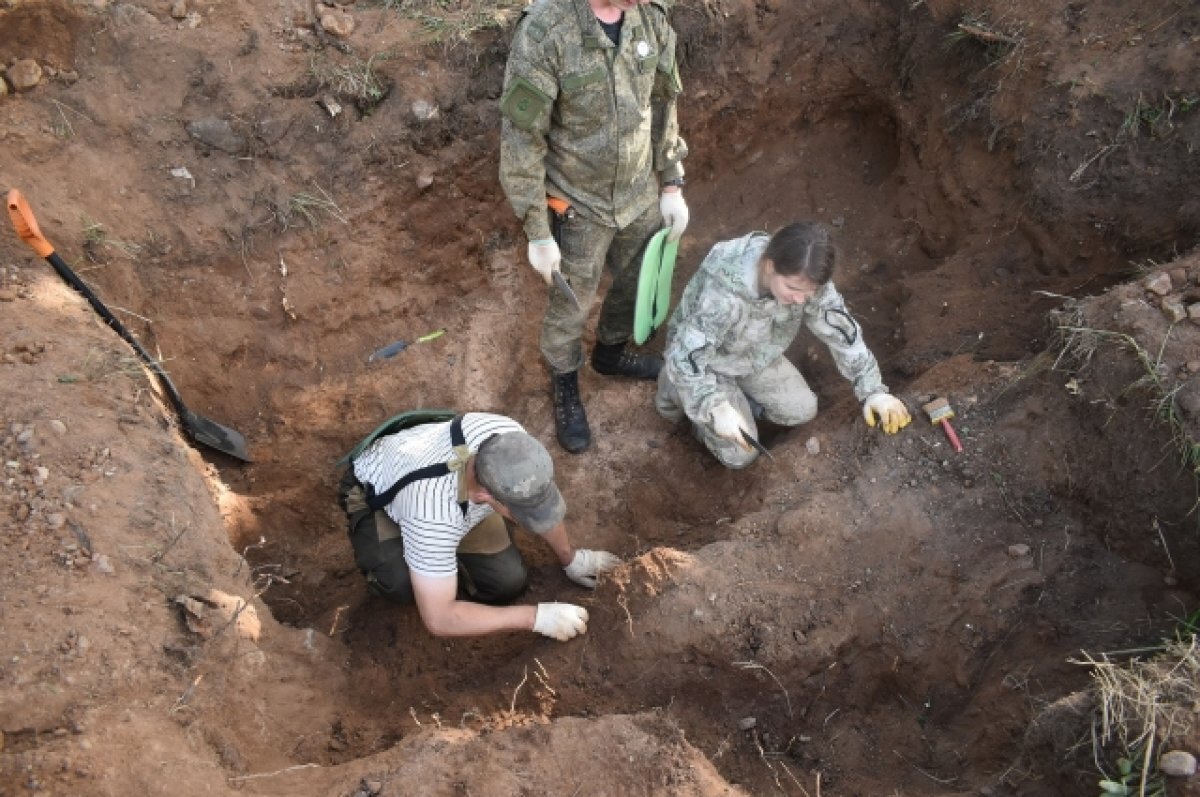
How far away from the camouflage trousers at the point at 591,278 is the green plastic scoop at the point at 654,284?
84mm

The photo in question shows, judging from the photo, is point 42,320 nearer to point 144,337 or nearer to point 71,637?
point 144,337

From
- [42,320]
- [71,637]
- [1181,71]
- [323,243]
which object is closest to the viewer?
[71,637]

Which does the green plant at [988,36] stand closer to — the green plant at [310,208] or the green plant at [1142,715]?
the green plant at [1142,715]

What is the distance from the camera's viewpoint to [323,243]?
427 centimetres

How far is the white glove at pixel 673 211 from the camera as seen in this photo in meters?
3.86

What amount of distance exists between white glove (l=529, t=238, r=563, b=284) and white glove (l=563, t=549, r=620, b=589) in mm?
1153

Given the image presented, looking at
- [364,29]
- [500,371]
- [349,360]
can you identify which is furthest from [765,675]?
[364,29]

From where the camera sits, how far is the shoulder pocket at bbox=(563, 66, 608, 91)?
10.5ft

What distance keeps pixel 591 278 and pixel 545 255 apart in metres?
0.39

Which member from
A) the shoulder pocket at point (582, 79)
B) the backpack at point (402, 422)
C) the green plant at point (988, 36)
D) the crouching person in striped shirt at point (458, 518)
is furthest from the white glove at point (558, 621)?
the green plant at point (988, 36)

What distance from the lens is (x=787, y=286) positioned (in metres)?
3.19

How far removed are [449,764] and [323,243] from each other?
2.62m

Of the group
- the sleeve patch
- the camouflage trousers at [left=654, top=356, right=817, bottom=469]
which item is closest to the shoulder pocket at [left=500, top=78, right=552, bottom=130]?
the sleeve patch

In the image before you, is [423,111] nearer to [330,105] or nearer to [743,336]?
A: [330,105]
